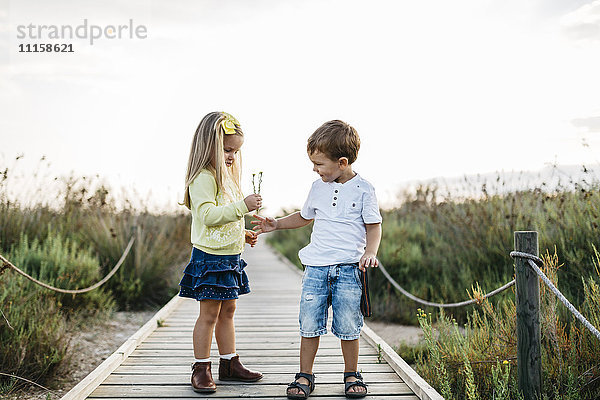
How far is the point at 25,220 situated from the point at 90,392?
240 inches

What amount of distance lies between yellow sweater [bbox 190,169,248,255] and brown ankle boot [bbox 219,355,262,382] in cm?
75

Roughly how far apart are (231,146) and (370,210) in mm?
899

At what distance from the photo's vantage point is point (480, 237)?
8008mm

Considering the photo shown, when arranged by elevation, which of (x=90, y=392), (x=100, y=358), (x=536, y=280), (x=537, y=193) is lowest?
(x=100, y=358)

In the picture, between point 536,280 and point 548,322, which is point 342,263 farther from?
point 548,322

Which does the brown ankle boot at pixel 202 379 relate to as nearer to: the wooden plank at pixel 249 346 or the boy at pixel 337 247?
the boy at pixel 337 247

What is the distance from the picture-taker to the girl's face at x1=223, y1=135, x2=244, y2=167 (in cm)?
332

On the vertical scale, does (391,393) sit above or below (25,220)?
below

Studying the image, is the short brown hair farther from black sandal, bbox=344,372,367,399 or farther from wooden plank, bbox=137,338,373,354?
wooden plank, bbox=137,338,373,354

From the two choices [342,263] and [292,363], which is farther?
[292,363]

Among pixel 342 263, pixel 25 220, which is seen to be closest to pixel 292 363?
pixel 342 263

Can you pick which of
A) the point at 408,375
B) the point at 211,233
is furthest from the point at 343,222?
the point at 408,375

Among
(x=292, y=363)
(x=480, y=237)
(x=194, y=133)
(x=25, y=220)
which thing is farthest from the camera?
(x=25, y=220)

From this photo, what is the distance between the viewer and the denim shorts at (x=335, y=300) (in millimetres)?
3150
